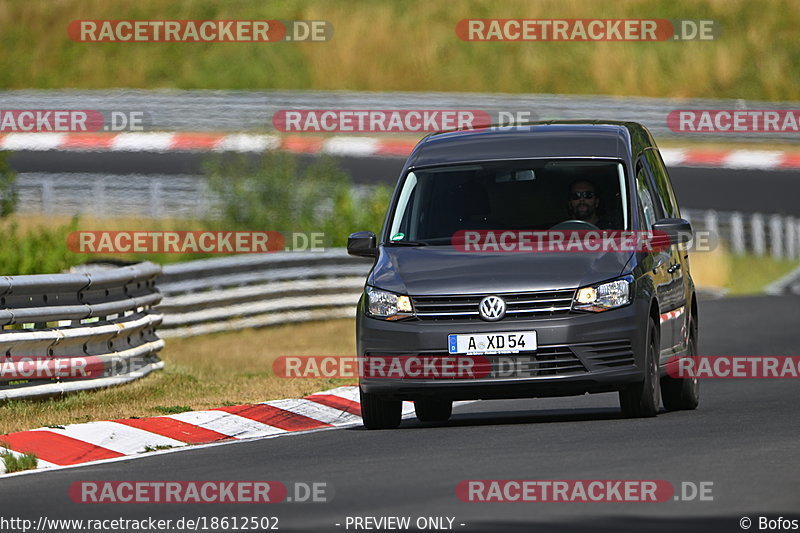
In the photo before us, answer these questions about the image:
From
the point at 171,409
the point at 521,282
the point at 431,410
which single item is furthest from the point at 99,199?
the point at 521,282

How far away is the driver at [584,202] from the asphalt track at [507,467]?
1399 mm

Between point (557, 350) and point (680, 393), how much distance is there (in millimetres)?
2153

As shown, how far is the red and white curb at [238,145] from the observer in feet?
133

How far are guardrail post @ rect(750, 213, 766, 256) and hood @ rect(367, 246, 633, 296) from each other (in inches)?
818

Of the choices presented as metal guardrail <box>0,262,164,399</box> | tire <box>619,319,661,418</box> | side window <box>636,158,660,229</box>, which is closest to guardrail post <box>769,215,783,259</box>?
metal guardrail <box>0,262,164,399</box>

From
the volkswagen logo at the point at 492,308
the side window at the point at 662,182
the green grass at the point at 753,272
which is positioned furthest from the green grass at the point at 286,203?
the volkswagen logo at the point at 492,308

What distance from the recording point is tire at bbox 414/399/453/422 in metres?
13.2

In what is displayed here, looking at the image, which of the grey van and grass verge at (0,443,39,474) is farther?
the grey van

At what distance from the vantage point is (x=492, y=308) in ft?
37.7

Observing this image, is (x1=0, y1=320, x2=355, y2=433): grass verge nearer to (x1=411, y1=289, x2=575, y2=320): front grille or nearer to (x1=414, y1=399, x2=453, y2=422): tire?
(x1=414, y1=399, x2=453, y2=422): tire

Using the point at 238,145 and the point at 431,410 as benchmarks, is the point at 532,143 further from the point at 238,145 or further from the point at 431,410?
the point at 238,145

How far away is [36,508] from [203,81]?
46175mm

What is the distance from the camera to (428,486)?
8898 mm

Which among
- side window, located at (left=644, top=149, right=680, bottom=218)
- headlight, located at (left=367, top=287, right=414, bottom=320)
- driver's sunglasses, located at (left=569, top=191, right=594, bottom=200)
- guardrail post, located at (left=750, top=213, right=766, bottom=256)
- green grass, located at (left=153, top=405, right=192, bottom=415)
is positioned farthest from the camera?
guardrail post, located at (left=750, top=213, right=766, bottom=256)
